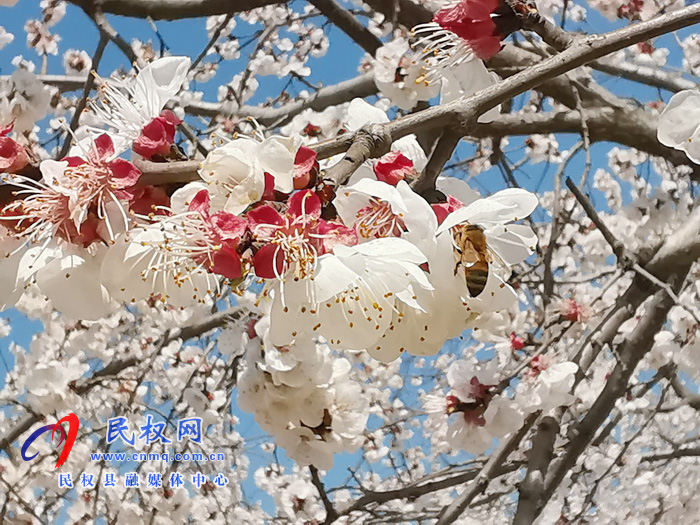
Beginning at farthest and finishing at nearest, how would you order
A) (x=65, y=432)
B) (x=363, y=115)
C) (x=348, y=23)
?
(x=65, y=432) < (x=348, y=23) < (x=363, y=115)

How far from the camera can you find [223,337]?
2.66 m

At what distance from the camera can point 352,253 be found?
25.0 inches

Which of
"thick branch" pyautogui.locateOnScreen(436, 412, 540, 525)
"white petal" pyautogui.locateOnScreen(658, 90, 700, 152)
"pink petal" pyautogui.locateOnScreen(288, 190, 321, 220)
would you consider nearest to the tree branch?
"thick branch" pyautogui.locateOnScreen(436, 412, 540, 525)

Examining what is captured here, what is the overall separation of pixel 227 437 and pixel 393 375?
1.69 meters

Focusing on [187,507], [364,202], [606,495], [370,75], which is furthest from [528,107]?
[364,202]

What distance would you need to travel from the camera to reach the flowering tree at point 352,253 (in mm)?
674

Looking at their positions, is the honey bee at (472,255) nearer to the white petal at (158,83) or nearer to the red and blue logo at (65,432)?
the white petal at (158,83)

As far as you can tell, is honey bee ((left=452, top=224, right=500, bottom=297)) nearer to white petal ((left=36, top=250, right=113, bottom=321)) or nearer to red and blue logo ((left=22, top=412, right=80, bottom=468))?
white petal ((left=36, top=250, right=113, bottom=321))

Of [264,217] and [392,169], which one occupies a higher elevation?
[392,169]

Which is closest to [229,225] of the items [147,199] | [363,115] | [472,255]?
[147,199]

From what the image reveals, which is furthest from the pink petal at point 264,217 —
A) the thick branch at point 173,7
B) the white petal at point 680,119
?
the thick branch at point 173,7

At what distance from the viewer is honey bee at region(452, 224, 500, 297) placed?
71 centimetres

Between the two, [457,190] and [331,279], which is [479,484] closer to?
[457,190]

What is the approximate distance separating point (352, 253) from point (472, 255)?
15 cm
